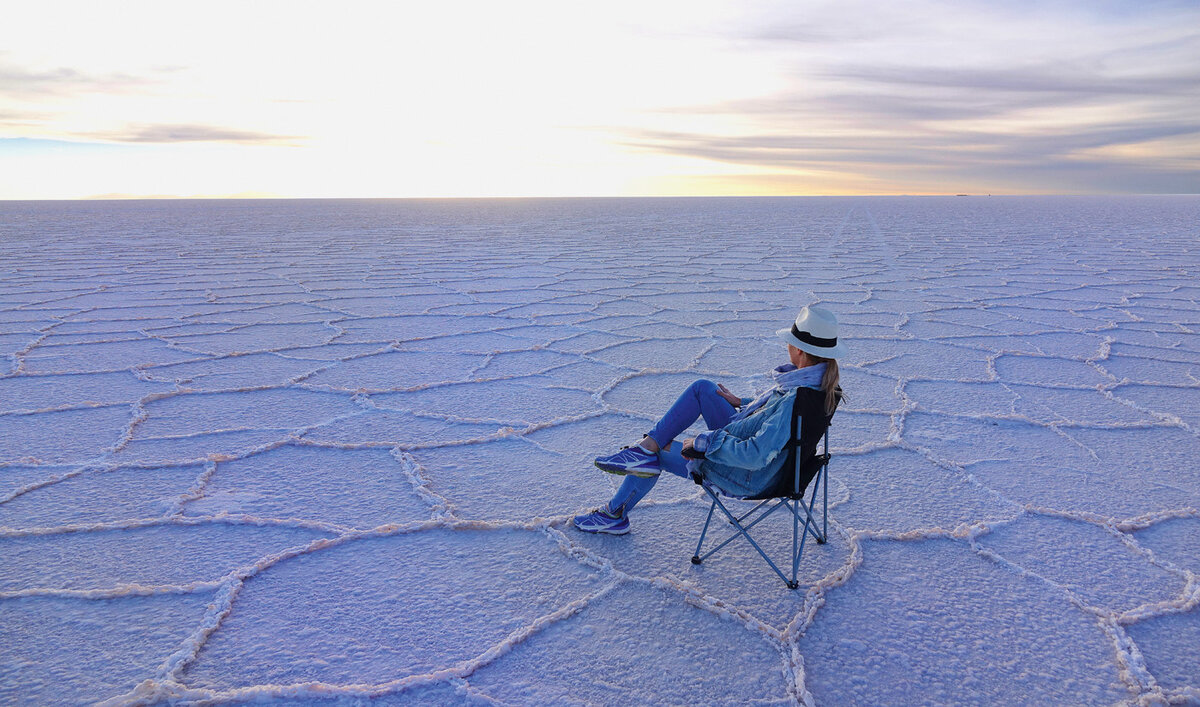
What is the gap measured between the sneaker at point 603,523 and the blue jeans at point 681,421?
0.22 ft

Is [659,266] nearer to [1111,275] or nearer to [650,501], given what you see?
[1111,275]

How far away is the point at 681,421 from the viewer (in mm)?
1945

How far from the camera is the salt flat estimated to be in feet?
5.05

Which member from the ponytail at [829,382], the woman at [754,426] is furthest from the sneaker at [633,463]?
the ponytail at [829,382]

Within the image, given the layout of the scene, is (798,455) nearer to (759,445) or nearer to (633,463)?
(759,445)

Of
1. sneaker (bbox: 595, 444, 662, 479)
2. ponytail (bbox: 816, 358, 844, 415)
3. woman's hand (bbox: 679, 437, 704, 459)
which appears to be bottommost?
sneaker (bbox: 595, 444, 662, 479)

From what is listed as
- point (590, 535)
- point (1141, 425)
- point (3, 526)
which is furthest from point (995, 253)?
point (3, 526)

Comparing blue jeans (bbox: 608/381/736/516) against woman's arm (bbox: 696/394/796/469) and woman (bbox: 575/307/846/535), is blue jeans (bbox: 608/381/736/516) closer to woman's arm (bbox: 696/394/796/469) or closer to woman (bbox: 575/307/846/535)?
woman (bbox: 575/307/846/535)

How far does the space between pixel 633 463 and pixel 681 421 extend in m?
0.16

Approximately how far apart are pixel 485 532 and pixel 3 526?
1270mm

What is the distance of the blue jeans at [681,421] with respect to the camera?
1.94 metres

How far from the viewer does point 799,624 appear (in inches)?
66.2

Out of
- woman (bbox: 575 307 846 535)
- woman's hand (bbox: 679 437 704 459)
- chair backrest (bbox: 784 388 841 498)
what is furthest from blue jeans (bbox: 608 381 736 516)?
chair backrest (bbox: 784 388 841 498)

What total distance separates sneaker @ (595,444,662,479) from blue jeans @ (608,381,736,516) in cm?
3
